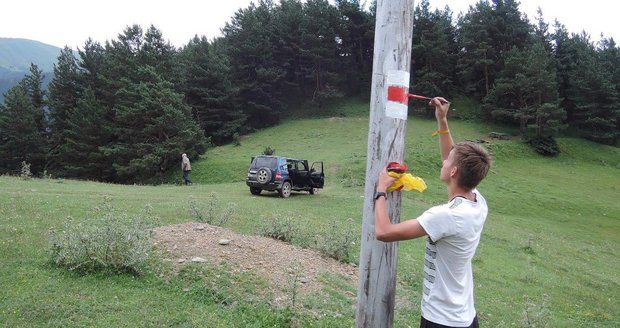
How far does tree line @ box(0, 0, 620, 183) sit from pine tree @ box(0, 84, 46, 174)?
Result: 139 mm

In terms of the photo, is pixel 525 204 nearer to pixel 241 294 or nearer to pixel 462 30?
pixel 241 294

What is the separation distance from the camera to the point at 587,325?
765cm

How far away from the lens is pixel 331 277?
6766 millimetres

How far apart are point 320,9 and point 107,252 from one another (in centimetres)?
5529

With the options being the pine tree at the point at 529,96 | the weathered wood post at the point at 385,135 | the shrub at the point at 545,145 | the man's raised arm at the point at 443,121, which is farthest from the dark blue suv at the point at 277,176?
the pine tree at the point at 529,96

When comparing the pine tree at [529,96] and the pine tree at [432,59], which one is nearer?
the pine tree at [529,96]

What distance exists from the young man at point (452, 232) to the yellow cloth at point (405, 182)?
5 centimetres

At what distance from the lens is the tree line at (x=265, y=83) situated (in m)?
38.4

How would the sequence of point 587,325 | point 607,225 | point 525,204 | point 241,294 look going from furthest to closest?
point 525,204 < point 607,225 < point 587,325 < point 241,294

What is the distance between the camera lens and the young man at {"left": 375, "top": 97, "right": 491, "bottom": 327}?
2.60m

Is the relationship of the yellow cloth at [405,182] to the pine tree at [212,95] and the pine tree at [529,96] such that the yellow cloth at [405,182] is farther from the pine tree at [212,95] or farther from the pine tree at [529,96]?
the pine tree at [212,95]

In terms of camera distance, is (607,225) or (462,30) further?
(462,30)

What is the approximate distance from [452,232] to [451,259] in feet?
0.79

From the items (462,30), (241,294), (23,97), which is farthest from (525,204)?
(23,97)
